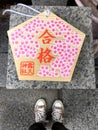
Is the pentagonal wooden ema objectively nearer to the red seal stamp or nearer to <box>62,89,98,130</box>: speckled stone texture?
the red seal stamp

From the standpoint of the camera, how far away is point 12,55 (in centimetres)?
130

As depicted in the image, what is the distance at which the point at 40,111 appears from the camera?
1.64 m

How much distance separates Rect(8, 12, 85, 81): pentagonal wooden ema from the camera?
125 centimetres

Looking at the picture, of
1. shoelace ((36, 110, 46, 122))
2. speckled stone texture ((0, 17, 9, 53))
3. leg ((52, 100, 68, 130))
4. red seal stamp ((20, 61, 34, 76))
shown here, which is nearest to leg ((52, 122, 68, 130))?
leg ((52, 100, 68, 130))

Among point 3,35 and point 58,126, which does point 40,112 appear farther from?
point 3,35

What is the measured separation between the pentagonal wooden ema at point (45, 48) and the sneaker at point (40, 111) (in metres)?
0.48

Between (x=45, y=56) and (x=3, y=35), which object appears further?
(x=3, y=35)

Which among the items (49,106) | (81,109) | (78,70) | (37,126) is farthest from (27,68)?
(81,109)

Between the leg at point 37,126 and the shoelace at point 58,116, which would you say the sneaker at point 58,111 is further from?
the leg at point 37,126

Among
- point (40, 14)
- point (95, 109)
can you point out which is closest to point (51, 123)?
point (95, 109)

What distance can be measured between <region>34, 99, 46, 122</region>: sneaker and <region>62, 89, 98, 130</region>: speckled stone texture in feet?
0.65

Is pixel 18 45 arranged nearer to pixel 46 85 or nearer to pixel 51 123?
pixel 46 85

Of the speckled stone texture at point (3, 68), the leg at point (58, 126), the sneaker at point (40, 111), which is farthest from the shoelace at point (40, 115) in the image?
the speckled stone texture at point (3, 68)

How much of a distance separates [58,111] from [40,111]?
14 centimetres
